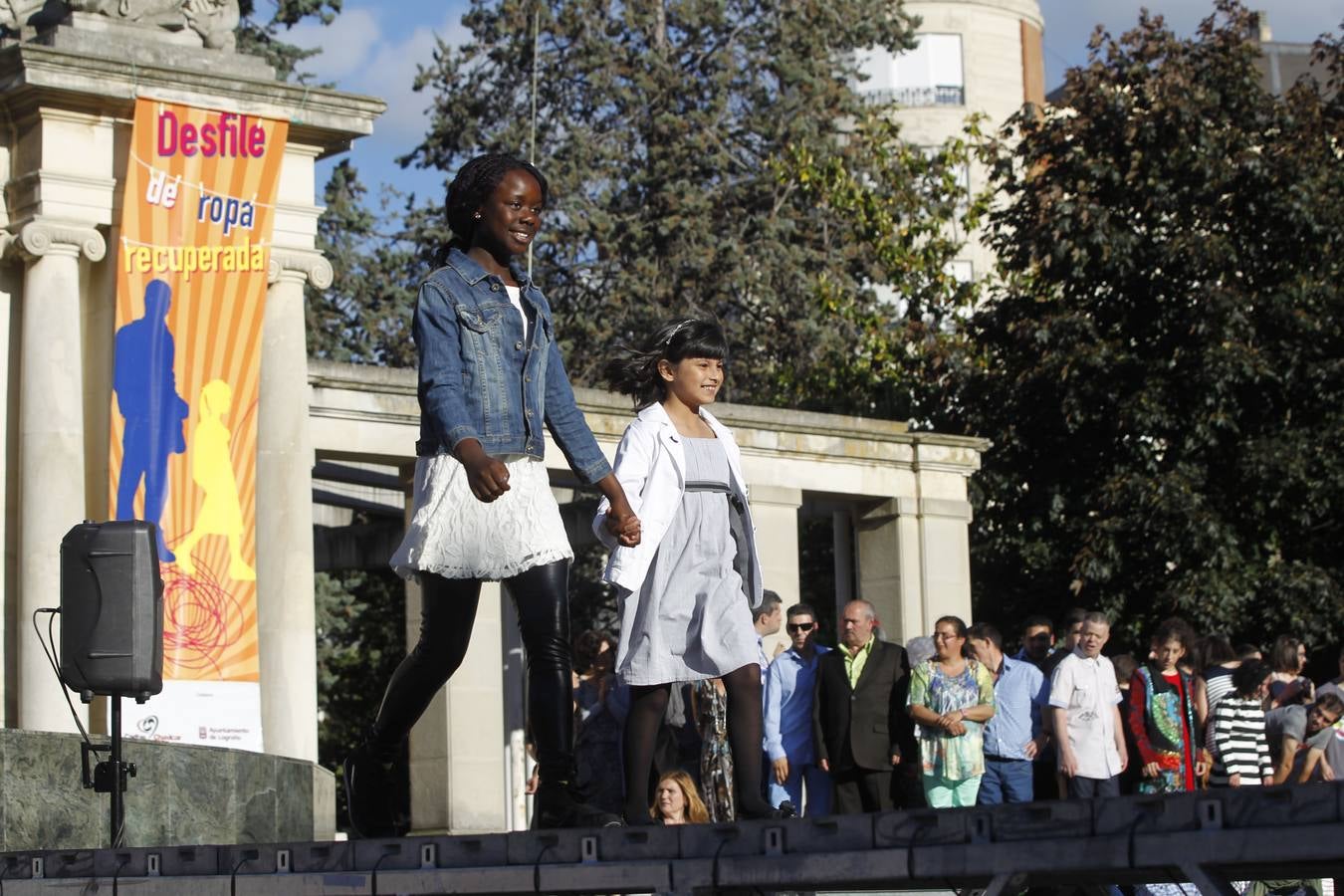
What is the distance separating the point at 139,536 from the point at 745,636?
2.93 m

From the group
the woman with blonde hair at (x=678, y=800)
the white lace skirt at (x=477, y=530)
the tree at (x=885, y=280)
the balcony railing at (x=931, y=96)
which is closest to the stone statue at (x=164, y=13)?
the woman with blonde hair at (x=678, y=800)

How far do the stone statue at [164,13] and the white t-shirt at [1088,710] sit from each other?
8.50 metres

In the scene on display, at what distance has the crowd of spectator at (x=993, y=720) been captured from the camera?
12.9m

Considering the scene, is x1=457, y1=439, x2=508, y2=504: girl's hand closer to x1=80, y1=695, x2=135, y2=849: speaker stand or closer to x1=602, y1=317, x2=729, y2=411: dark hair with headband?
x1=602, y1=317, x2=729, y2=411: dark hair with headband

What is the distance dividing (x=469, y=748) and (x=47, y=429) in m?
4.85

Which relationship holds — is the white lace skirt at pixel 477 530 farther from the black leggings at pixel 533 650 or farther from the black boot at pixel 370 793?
the black boot at pixel 370 793

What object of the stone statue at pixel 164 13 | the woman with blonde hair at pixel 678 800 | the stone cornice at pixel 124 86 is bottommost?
the woman with blonde hair at pixel 678 800

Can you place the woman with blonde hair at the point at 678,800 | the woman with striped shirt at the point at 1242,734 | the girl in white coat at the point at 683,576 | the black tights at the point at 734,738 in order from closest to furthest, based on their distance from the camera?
the black tights at the point at 734,738 → the girl in white coat at the point at 683,576 → the woman with blonde hair at the point at 678,800 → the woman with striped shirt at the point at 1242,734

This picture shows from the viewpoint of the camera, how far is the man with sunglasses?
1306 cm

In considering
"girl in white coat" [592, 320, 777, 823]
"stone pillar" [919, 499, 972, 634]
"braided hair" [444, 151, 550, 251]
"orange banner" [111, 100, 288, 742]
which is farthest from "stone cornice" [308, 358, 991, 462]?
"braided hair" [444, 151, 550, 251]

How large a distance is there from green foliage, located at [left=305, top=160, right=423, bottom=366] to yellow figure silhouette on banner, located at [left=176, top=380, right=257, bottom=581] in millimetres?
17940

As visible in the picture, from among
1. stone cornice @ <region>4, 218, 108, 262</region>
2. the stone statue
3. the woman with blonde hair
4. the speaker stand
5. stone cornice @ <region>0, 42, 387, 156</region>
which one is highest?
the stone statue

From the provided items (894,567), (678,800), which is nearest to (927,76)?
(894,567)

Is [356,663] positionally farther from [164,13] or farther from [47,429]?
[164,13]
